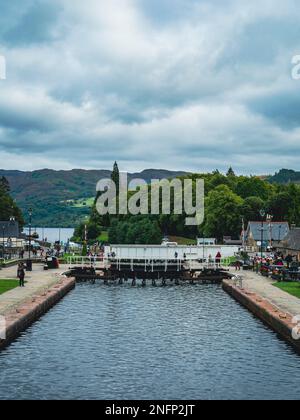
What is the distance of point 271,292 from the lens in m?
61.5

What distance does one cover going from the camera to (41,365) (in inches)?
1374

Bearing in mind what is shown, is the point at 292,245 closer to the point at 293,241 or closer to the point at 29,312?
the point at 293,241

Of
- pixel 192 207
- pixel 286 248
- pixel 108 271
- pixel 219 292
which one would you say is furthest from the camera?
pixel 192 207

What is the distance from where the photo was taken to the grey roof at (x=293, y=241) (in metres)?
116

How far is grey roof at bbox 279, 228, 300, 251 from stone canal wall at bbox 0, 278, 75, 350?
5629 cm

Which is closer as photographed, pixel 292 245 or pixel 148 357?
pixel 148 357

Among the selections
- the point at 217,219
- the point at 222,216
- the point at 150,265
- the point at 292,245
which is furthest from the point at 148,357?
the point at 222,216

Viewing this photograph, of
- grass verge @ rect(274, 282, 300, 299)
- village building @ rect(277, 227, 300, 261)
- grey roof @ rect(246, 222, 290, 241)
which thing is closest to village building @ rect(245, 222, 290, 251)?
grey roof @ rect(246, 222, 290, 241)

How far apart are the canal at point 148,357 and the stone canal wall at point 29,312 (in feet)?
1.88

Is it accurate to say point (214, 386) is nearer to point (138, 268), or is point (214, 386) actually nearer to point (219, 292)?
point (219, 292)

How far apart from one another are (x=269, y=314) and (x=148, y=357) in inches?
498
